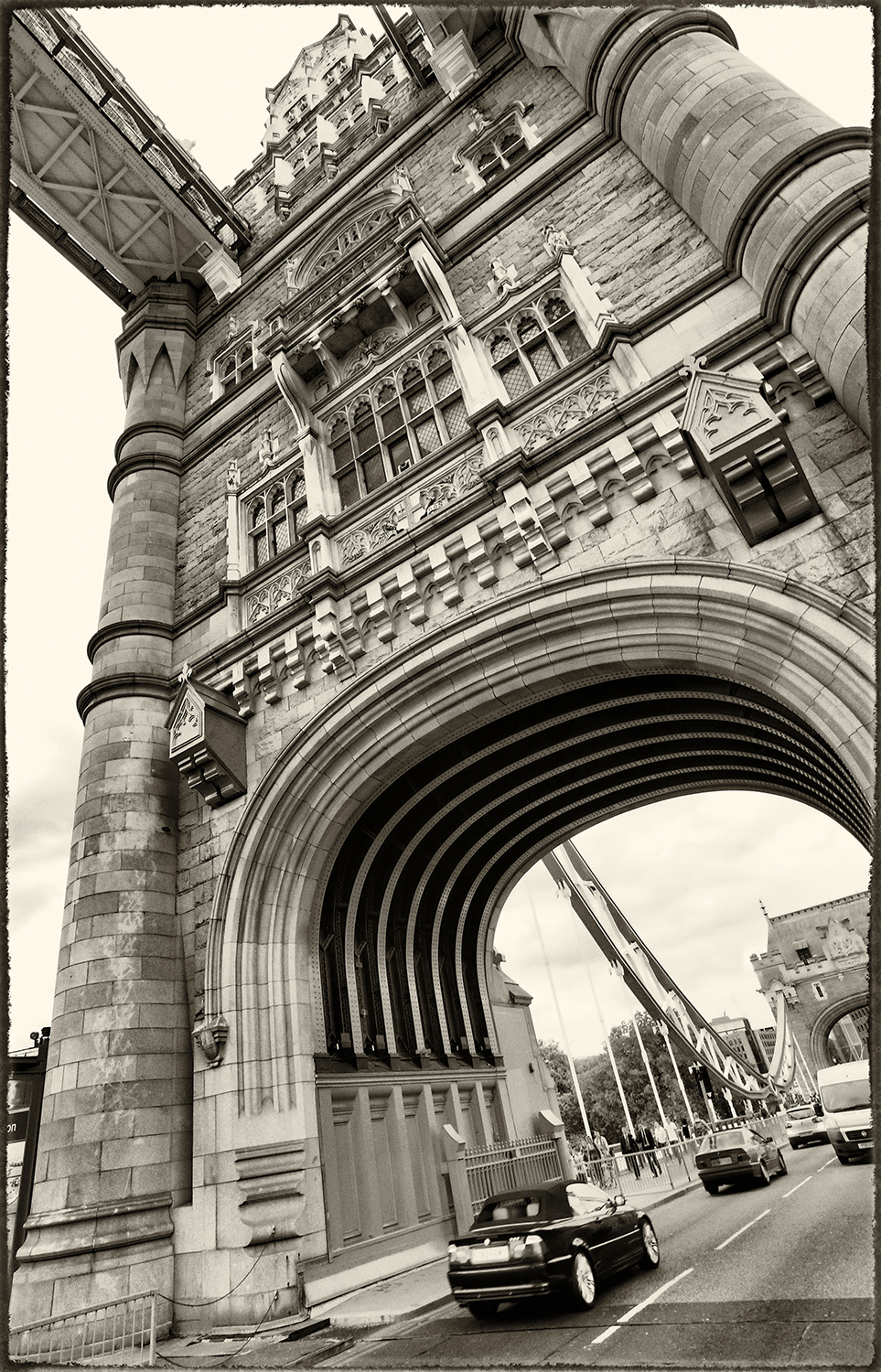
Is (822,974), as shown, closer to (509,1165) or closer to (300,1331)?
(509,1165)

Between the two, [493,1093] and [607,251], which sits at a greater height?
[607,251]

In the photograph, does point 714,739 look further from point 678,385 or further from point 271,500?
point 271,500

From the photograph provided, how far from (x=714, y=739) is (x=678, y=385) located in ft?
19.6

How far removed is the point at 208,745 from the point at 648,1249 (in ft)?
23.9

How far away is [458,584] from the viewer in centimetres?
909

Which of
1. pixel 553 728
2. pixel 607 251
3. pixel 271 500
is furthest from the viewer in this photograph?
pixel 271 500

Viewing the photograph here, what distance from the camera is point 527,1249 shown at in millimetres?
6328

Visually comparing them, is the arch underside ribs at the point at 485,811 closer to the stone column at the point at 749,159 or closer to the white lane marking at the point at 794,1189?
the stone column at the point at 749,159

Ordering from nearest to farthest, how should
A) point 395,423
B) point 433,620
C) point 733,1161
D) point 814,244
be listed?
point 814,244 → point 433,620 → point 395,423 → point 733,1161

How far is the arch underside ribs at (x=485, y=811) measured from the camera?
10.0 meters

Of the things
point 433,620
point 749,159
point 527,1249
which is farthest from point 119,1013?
point 749,159

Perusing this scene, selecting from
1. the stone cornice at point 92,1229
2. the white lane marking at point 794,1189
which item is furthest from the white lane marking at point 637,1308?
the white lane marking at point 794,1189

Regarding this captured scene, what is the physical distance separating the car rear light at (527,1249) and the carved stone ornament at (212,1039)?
372 cm

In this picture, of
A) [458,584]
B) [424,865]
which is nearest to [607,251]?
[458,584]
